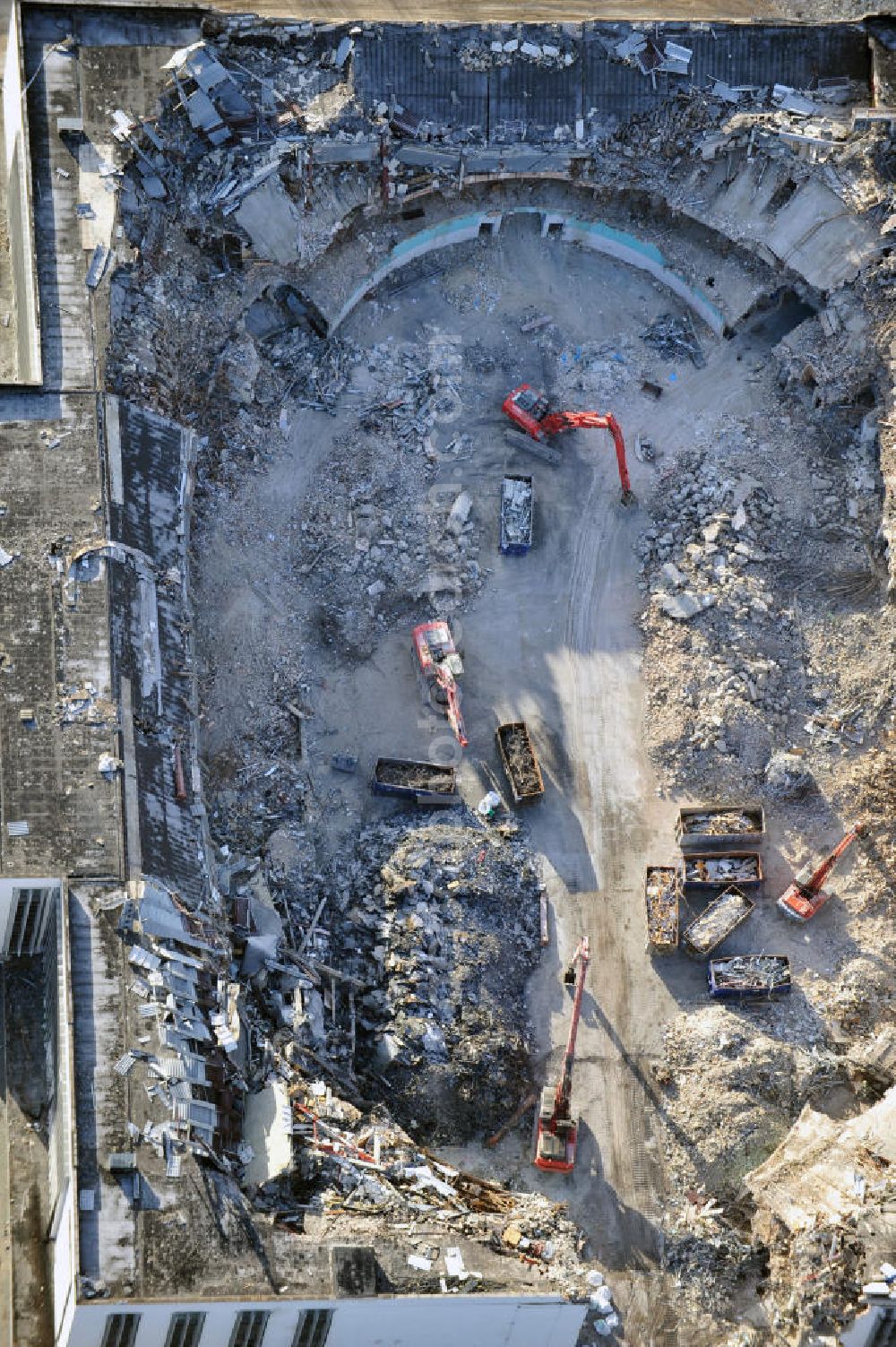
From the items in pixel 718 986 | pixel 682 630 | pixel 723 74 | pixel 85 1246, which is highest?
pixel 723 74

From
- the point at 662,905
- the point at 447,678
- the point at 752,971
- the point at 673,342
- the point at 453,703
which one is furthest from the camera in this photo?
the point at 673,342

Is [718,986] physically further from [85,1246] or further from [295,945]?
[85,1246]

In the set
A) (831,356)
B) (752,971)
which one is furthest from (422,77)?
(752,971)

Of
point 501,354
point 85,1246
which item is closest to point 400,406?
point 501,354

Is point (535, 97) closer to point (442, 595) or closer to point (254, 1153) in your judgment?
point (442, 595)

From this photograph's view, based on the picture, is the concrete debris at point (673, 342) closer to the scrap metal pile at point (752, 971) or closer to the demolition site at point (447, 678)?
the demolition site at point (447, 678)

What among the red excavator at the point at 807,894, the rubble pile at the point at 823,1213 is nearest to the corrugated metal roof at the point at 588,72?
the red excavator at the point at 807,894
